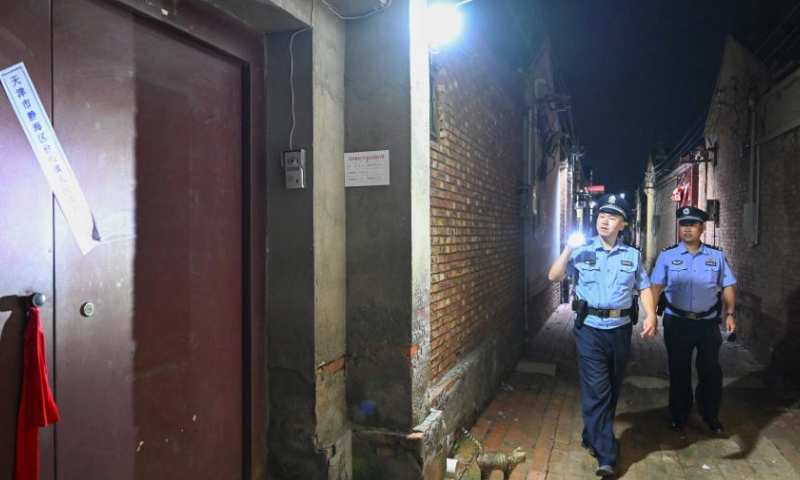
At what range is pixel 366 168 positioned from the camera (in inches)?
137

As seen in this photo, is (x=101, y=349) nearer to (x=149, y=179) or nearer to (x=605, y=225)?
(x=149, y=179)

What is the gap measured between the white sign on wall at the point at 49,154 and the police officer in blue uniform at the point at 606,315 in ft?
12.1

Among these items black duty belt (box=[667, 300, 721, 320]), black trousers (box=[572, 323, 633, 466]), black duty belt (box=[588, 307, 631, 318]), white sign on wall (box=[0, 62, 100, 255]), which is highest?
white sign on wall (box=[0, 62, 100, 255])

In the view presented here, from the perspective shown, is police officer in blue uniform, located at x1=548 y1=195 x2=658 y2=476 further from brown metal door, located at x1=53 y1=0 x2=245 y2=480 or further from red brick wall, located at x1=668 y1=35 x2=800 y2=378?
red brick wall, located at x1=668 y1=35 x2=800 y2=378

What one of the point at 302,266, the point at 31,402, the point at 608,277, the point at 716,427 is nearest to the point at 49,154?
the point at 31,402

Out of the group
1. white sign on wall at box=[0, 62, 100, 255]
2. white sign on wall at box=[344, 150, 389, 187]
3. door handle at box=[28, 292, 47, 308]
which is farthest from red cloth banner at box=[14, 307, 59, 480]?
white sign on wall at box=[344, 150, 389, 187]

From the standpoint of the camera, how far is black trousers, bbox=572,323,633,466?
4137 mm

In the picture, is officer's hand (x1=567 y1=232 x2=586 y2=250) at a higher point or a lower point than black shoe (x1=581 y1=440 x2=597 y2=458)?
higher

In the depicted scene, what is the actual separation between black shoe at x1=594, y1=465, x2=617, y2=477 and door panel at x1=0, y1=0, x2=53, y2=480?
12.4 feet

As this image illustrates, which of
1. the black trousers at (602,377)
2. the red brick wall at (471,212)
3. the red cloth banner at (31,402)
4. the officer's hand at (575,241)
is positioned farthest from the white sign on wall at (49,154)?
the black trousers at (602,377)

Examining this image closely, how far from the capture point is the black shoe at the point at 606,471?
4.01 meters

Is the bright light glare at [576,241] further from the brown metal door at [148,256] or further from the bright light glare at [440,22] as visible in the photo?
the brown metal door at [148,256]

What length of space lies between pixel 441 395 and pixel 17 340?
3.07m

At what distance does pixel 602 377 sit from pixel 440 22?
126 inches
